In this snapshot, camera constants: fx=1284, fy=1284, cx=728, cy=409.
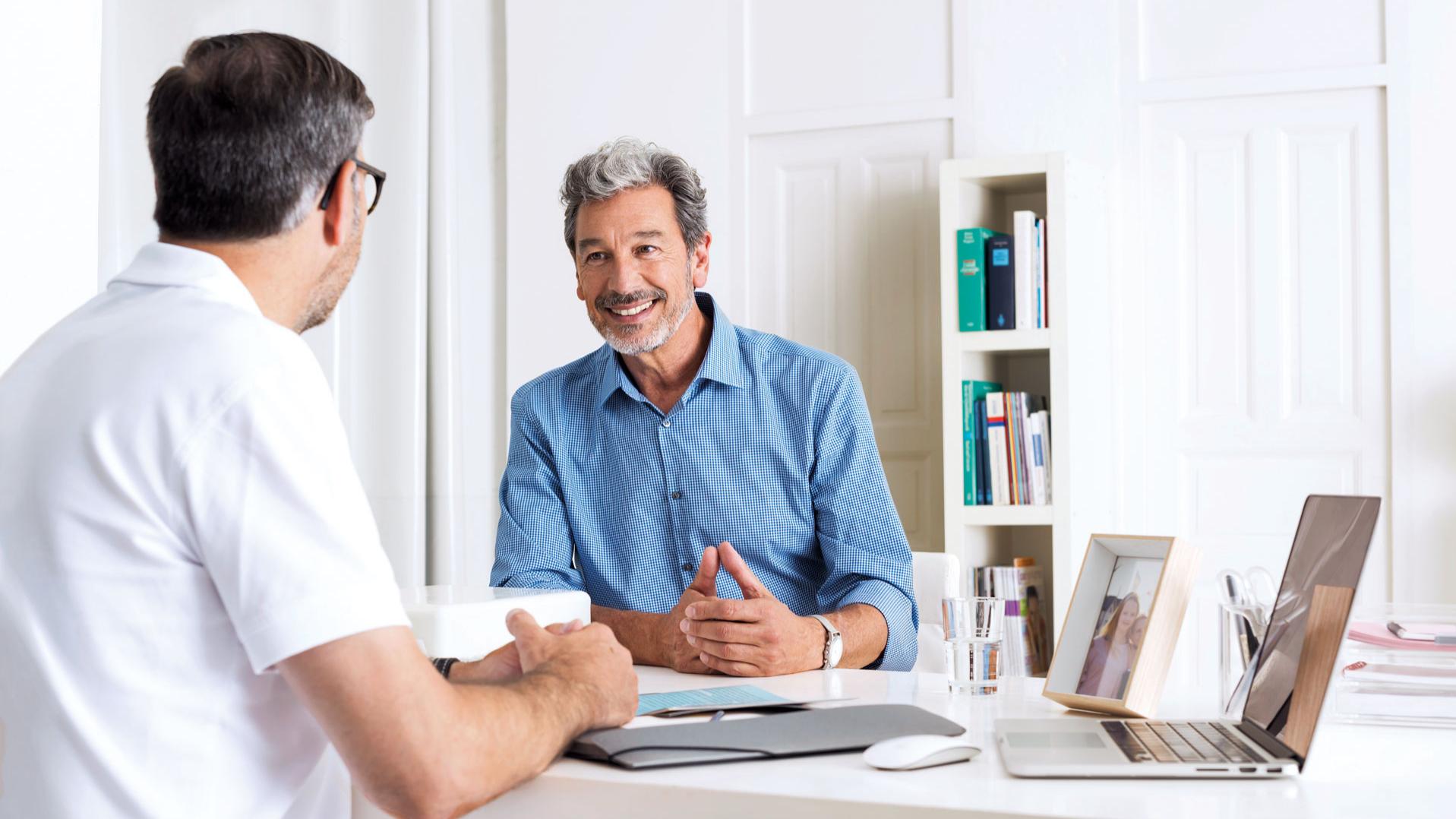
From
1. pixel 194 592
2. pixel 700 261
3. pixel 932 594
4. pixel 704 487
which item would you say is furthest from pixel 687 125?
pixel 194 592

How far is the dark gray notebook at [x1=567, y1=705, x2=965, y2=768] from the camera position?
3.76 feet

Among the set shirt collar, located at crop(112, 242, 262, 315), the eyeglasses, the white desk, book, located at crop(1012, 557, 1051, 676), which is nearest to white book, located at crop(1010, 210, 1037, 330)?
book, located at crop(1012, 557, 1051, 676)

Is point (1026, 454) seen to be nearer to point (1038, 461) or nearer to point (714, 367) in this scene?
point (1038, 461)

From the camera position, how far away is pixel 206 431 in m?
0.96

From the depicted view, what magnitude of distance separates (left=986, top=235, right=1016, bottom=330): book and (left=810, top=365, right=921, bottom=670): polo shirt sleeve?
1.20 metres

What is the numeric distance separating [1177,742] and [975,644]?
0.35 m

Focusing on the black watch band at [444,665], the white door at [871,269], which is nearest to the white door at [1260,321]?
the white door at [871,269]

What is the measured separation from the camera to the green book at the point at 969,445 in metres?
3.40

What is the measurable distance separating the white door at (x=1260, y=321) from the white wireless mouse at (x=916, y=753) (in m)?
2.60

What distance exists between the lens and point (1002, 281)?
11.0 feet

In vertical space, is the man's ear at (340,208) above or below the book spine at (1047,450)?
above

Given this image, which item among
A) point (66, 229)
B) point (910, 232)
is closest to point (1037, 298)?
point (910, 232)

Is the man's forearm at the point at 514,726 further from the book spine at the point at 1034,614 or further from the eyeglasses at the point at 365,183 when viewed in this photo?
the book spine at the point at 1034,614

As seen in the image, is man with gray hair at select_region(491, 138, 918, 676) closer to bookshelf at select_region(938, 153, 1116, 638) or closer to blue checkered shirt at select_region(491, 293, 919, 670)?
blue checkered shirt at select_region(491, 293, 919, 670)
